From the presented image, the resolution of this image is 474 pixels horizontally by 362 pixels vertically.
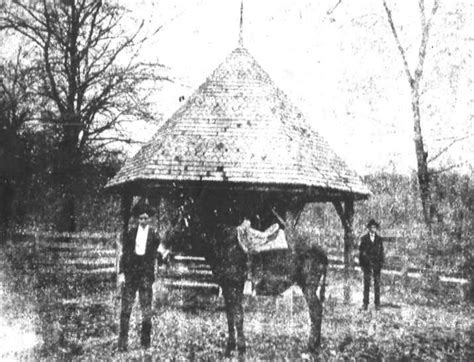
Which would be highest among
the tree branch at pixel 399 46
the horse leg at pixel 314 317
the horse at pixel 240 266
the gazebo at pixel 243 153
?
the tree branch at pixel 399 46

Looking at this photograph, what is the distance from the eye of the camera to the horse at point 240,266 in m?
7.50

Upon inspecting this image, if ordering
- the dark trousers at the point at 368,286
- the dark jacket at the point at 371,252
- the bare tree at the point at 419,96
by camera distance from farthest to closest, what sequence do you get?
1. the bare tree at the point at 419,96
2. the dark jacket at the point at 371,252
3. the dark trousers at the point at 368,286

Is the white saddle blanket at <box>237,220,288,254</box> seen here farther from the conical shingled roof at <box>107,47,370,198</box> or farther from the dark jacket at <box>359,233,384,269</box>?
the dark jacket at <box>359,233,384,269</box>

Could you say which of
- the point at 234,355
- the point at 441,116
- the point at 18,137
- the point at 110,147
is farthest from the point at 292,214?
the point at 110,147

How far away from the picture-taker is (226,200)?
12.8 metres

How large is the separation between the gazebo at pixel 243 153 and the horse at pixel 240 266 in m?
3.14

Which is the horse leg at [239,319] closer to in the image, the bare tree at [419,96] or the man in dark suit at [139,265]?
the man in dark suit at [139,265]

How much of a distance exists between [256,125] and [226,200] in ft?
6.55

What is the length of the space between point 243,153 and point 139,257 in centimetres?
476

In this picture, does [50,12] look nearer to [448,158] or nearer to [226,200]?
[226,200]

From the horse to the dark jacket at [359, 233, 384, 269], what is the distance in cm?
418

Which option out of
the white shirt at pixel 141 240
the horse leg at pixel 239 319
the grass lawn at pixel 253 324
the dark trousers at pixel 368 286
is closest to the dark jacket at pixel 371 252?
the dark trousers at pixel 368 286

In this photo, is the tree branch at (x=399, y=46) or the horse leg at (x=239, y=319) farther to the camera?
the tree branch at (x=399, y=46)

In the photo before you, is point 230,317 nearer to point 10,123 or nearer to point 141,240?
point 141,240
